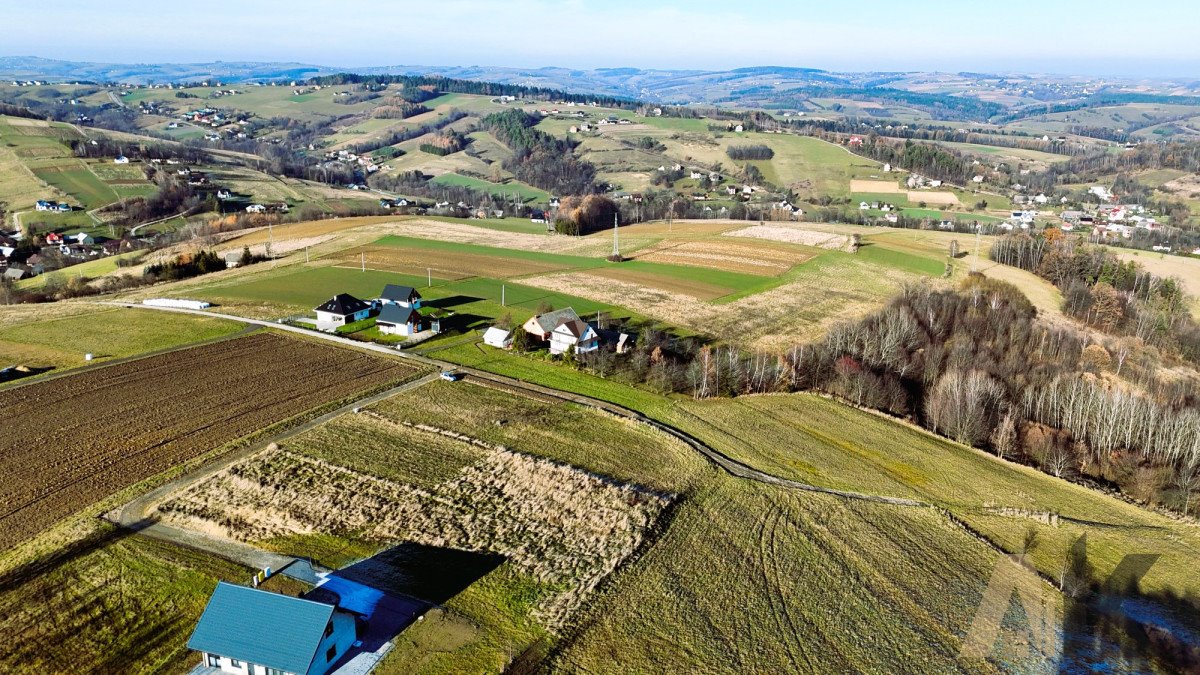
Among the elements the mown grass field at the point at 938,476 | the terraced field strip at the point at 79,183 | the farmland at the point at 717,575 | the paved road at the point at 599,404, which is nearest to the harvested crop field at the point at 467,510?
the farmland at the point at 717,575

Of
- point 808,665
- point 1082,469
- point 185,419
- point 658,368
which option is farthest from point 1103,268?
point 185,419

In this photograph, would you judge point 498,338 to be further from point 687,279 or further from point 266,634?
point 266,634

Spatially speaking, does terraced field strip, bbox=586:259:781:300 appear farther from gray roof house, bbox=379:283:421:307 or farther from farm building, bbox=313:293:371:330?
farm building, bbox=313:293:371:330

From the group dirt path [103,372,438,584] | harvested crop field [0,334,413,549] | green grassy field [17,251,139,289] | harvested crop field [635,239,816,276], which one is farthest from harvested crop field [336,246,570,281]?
dirt path [103,372,438,584]

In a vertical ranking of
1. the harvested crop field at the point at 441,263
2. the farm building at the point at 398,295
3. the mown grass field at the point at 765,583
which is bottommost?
the mown grass field at the point at 765,583

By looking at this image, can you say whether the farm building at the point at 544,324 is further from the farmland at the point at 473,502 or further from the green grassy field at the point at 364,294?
the farmland at the point at 473,502

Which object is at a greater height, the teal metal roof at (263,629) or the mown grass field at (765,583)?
the teal metal roof at (263,629)

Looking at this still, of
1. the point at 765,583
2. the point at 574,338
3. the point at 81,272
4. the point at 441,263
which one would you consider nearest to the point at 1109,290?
the point at 574,338
